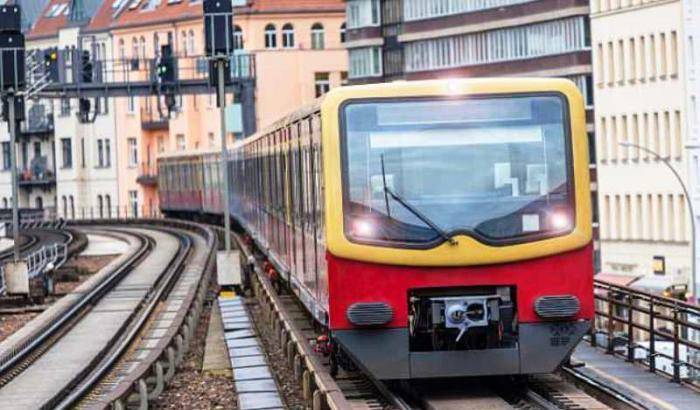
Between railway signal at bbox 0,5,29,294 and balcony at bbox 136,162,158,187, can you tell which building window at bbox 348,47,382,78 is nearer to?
balcony at bbox 136,162,158,187

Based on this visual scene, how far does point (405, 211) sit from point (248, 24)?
107 meters

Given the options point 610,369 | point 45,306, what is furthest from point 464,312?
point 45,306

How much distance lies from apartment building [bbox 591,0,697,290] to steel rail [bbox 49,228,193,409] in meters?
29.2

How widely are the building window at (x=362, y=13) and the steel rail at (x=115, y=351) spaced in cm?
5341

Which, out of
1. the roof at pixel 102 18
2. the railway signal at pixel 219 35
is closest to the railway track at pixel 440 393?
the railway signal at pixel 219 35

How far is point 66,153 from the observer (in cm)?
14675

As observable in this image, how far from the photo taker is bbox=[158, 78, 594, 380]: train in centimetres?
2114

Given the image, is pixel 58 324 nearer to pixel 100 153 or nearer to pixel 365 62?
pixel 365 62

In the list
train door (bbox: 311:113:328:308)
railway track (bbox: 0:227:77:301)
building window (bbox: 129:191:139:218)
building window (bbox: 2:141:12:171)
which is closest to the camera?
train door (bbox: 311:113:328:308)

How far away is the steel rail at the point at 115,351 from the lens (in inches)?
1000

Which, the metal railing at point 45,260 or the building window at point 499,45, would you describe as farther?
the building window at point 499,45

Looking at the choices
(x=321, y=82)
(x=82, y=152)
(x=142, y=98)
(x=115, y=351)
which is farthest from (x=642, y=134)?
(x=82, y=152)

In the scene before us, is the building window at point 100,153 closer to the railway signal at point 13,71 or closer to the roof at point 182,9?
the roof at point 182,9

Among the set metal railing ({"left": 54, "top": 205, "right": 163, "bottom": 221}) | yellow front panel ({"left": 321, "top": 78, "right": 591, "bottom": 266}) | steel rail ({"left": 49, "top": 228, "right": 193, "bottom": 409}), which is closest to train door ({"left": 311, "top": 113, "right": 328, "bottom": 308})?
yellow front panel ({"left": 321, "top": 78, "right": 591, "bottom": 266})
